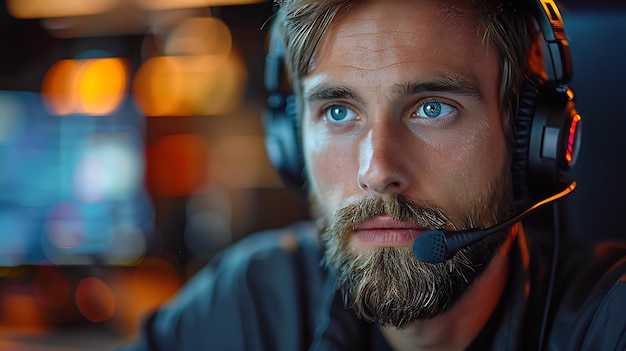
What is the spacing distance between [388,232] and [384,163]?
0.30 ft

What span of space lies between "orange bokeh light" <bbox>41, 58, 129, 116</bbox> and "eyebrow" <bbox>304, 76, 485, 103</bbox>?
2.00m

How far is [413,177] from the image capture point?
34.3 inches

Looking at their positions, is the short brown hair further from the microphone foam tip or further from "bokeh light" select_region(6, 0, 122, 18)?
"bokeh light" select_region(6, 0, 122, 18)

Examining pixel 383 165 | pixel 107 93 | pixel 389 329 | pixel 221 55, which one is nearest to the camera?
pixel 383 165

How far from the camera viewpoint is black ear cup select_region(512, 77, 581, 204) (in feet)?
2.88

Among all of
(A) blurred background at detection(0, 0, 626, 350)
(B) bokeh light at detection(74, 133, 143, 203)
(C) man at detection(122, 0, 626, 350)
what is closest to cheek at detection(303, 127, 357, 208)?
(C) man at detection(122, 0, 626, 350)

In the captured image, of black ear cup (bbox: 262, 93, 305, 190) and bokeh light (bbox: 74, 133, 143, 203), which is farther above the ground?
black ear cup (bbox: 262, 93, 305, 190)

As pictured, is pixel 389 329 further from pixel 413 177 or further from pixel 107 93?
pixel 107 93

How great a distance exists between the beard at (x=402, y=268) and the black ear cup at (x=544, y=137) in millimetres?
51

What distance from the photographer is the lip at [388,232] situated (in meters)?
0.86

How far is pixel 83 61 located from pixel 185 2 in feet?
1.85

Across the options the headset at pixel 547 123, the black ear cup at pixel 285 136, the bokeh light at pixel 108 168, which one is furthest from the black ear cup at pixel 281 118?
the bokeh light at pixel 108 168

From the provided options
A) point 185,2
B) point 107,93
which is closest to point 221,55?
point 185,2

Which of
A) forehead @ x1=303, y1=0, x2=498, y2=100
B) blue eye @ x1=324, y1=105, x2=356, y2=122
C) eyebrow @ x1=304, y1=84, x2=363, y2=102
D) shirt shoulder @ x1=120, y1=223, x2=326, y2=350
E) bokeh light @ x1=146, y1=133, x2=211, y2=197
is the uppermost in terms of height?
forehead @ x1=303, y1=0, x2=498, y2=100
